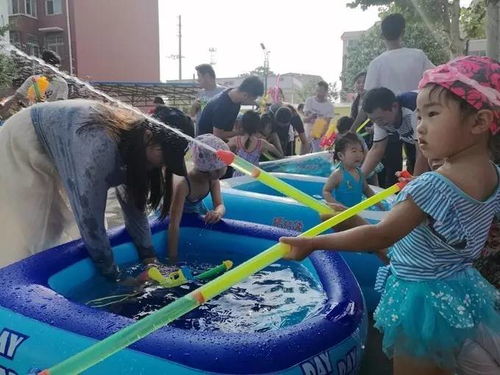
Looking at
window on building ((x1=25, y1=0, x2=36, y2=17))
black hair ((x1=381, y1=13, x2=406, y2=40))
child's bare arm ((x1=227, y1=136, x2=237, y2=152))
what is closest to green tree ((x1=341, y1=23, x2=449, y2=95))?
window on building ((x1=25, y1=0, x2=36, y2=17))

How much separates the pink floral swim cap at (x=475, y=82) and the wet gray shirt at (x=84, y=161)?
1436 mm

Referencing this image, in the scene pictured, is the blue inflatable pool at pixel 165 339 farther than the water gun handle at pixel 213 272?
No

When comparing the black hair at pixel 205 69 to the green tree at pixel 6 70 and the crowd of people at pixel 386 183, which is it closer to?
the crowd of people at pixel 386 183

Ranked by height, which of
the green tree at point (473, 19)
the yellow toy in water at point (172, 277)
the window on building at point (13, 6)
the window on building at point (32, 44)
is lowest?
the yellow toy in water at point (172, 277)

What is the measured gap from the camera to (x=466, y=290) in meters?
1.42

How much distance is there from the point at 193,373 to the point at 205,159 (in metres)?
1.73

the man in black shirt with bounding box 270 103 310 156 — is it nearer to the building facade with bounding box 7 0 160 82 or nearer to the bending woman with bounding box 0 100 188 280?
the bending woman with bounding box 0 100 188 280

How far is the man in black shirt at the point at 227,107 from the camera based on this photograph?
4.49m

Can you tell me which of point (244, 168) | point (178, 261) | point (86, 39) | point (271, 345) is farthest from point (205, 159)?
point (86, 39)

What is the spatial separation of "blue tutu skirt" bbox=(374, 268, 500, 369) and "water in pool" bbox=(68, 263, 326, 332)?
81cm

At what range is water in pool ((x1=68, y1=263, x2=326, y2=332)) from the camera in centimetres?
227

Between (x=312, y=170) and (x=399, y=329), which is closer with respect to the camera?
(x=399, y=329)

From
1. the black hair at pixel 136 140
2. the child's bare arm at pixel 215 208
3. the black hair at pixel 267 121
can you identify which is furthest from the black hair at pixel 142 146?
the black hair at pixel 267 121

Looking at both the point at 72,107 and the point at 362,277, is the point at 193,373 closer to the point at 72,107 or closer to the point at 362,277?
the point at 72,107
